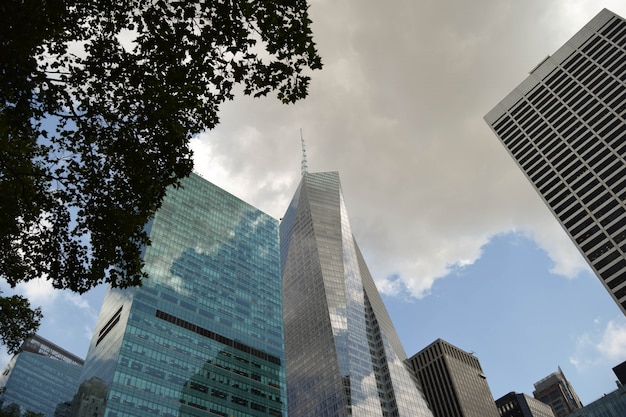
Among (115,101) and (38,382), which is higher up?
(38,382)

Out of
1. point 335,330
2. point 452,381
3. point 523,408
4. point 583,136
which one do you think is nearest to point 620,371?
point 452,381

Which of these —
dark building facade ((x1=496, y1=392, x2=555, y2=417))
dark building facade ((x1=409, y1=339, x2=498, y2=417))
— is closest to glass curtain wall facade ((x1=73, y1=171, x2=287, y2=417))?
dark building facade ((x1=409, y1=339, x2=498, y2=417))

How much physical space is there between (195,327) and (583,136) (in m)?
98.4

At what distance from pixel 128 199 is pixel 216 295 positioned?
9485 centimetres

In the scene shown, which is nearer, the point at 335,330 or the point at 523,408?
the point at 335,330

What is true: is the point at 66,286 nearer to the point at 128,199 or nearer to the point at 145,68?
the point at 128,199

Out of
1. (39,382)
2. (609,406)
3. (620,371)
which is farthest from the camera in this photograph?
(39,382)

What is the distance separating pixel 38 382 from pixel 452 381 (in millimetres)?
154749

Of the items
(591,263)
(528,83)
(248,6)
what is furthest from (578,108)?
(248,6)

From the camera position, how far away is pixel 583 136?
10894 centimetres

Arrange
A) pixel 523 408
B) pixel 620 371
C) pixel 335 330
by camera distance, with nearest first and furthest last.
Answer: pixel 620 371, pixel 335 330, pixel 523 408

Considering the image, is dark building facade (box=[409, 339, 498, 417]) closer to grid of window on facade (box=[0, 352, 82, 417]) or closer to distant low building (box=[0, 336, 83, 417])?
distant low building (box=[0, 336, 83, 417])

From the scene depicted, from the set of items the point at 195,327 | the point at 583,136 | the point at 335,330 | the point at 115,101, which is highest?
the point at 583,136

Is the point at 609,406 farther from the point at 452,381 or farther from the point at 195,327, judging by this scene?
the point at 195,327
